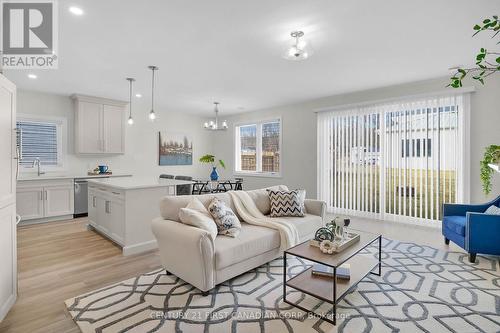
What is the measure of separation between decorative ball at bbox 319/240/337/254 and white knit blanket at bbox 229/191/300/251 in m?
Answer: 0.71

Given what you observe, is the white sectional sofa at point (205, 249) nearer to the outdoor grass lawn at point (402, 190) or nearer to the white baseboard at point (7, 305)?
the white baseboard at point (7, 305)

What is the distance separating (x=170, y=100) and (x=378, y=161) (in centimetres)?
485

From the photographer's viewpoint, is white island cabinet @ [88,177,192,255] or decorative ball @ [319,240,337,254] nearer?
decorative ball @ [319,240,337,254]

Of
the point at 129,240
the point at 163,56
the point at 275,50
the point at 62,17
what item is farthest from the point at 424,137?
the point at 62,17

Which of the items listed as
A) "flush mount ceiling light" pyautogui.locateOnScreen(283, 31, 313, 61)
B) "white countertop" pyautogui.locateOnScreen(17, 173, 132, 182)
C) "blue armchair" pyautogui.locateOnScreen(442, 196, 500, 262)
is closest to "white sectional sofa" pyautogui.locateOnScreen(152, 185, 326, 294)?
"flush mount ceiling light" pyautogui.locateOnScreen(283, 31, 313, 61)

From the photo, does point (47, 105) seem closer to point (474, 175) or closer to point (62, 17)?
point (62, 17)

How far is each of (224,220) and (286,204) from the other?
3.72 ft

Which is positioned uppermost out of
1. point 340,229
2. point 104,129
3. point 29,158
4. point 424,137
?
point 104,129

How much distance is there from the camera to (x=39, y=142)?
5.49 metres

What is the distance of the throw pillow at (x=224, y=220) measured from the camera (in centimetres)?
279

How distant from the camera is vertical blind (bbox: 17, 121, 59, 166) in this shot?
5355mm

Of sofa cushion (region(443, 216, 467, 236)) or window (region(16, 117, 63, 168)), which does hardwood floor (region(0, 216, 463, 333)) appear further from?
window (region(16, 117, 63, 168))

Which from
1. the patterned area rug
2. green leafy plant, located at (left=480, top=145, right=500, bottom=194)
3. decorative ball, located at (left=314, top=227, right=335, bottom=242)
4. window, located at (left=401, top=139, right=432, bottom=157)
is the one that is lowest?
the patterned area rug

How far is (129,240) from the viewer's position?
347 centimetres
